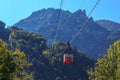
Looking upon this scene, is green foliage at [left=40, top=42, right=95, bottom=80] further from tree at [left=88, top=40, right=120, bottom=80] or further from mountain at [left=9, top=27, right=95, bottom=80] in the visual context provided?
tree at [left=88, top=40, right=120, bottom=80]

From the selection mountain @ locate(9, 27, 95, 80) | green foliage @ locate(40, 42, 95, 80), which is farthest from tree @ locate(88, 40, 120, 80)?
green foliage @ locate(40, 42, 95, 80)

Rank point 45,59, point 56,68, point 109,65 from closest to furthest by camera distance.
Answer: point 109,65 → point 56,68 → point 45,59

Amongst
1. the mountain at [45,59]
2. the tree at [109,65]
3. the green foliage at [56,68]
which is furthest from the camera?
the green foliage at [56,68]

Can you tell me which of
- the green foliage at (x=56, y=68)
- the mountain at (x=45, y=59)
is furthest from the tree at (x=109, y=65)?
the green foliage at (x=56, y=68)

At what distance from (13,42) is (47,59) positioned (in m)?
18.6

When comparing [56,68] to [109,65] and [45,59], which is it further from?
[109,65]

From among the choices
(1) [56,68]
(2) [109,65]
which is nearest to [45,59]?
(1) [56,68]

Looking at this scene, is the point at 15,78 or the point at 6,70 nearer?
the point at 6,70

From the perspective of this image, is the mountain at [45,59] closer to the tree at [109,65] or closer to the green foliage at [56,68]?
the green foliage at [56,68]

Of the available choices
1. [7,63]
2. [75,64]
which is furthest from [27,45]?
[7,63]

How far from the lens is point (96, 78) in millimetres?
59219

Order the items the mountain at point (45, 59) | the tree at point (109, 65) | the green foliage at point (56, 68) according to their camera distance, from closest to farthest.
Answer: the tree at point (109, 65)
the mountain at point (45, 59)
the green foliage at point (56, 68)

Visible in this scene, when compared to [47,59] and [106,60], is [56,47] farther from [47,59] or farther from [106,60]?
[106,60]

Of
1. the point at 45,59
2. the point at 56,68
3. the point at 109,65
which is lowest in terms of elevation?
the point at 109,65
